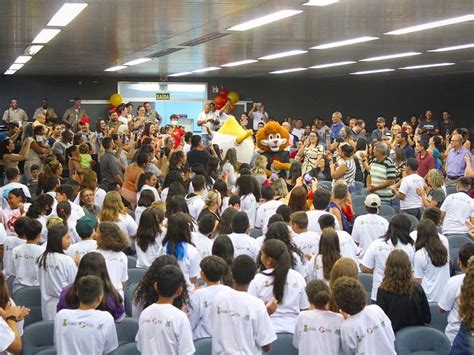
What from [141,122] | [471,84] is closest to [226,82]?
[471,84]

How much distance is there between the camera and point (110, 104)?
28.8 meters

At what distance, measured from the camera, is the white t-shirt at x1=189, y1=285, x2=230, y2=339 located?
593 centimetres

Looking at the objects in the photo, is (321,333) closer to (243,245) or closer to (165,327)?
(165,327)

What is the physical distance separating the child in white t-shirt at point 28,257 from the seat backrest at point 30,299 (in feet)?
0.52

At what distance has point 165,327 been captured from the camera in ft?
17.2

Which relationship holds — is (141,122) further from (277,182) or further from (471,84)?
(471,84)

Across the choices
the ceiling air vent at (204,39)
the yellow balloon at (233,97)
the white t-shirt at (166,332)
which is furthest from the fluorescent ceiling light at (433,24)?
the yellow balloon at (233,97)

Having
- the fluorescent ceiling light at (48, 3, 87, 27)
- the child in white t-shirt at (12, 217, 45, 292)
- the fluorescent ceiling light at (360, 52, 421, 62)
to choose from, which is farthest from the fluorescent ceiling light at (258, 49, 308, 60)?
the child in white t-shirt at (12, 217, 45, 292)

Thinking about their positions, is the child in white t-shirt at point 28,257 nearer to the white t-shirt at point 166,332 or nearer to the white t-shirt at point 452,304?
the white t-shirt at point 166,332

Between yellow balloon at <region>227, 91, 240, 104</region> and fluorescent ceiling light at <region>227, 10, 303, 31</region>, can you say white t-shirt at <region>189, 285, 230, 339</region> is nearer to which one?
fluorescent ceiling light at <region>227, 10, 303, 31</region>

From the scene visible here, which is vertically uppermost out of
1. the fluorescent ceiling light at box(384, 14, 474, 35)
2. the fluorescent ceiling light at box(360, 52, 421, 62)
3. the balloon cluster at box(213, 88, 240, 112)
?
the fluorescent ceiling light at box(384, 14, 474, 35)

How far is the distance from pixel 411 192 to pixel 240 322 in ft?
21.4

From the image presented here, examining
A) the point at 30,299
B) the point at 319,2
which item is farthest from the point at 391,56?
the point at 30,299

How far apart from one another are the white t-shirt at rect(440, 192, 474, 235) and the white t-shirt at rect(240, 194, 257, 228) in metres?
2.50
